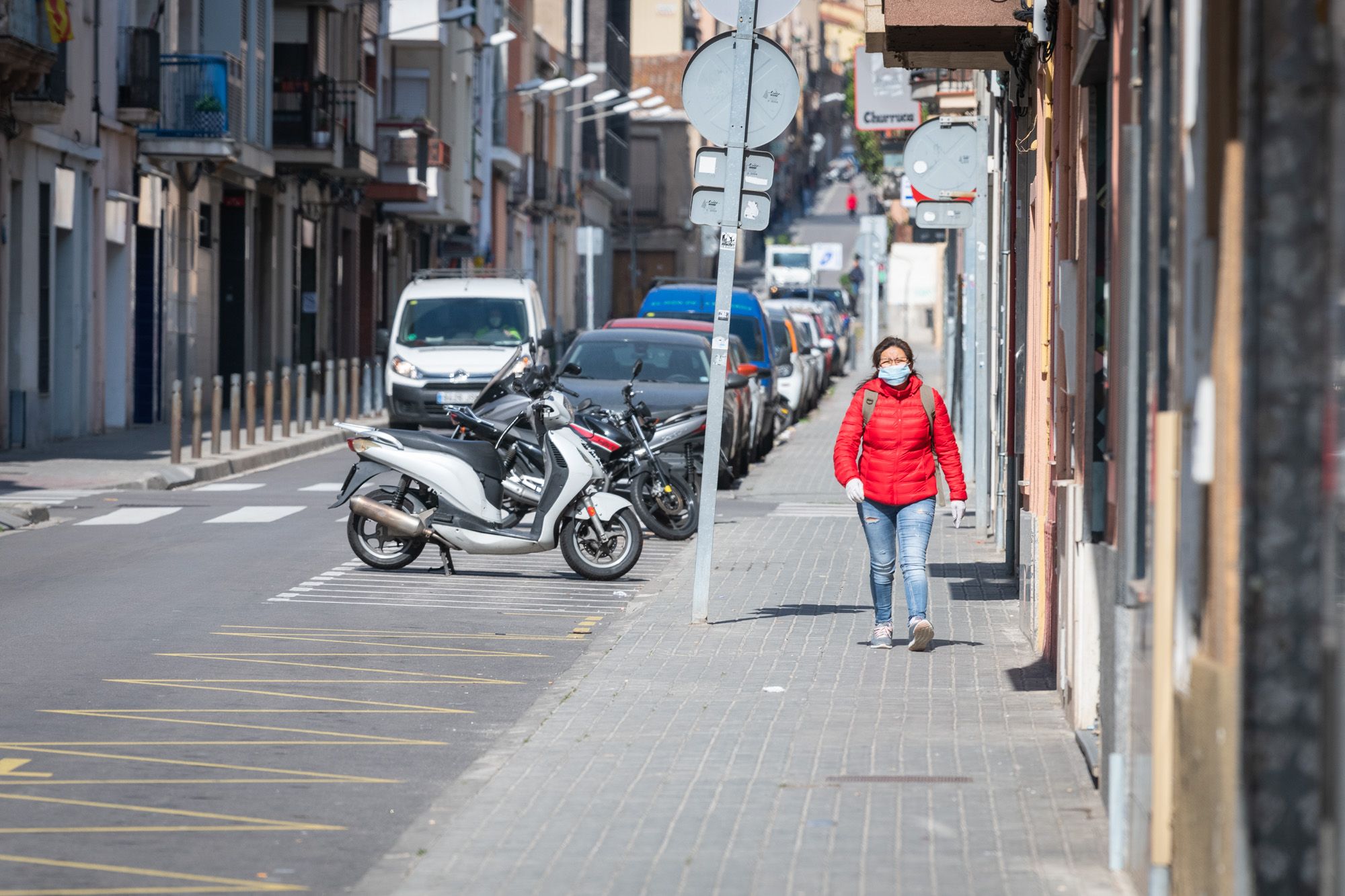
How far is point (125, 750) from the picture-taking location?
8.00 meters

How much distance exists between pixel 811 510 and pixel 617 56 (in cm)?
6321

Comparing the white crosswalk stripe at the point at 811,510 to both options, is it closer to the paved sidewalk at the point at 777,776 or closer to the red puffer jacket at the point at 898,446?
the paved sidewalk at the point at 777,776

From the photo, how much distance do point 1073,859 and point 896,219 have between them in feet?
303

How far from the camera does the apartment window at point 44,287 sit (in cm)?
2792

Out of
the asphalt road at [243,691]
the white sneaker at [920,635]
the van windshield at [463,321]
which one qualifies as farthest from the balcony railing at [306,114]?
the white sneaker at [920,635]

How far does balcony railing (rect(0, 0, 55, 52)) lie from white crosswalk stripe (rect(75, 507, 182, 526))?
25.7ft

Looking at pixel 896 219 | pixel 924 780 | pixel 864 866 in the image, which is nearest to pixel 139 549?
pixel 924 780

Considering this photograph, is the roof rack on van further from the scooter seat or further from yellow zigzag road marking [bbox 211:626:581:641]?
yellow zigzag road marking [bbox 211:626:581:641]

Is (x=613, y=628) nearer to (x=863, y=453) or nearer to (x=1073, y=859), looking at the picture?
(x=863, y=453)

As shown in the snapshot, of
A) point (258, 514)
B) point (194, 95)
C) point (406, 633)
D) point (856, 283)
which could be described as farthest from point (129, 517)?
point (856, 283)

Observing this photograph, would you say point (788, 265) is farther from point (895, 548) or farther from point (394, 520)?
point (895, 548)

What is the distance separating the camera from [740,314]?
96.1 ft

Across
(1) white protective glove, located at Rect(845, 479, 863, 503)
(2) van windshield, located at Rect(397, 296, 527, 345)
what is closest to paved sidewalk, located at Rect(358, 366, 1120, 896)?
(1) white protective glove, located at Rect(845, 479, 863, 503)

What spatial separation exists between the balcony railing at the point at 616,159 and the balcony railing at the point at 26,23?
53626 mm
